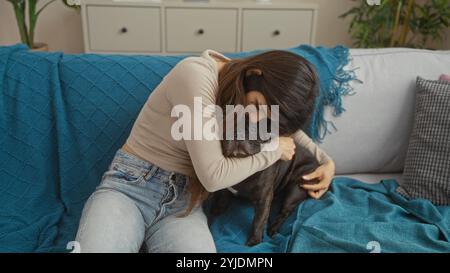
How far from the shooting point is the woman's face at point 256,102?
0.93 m

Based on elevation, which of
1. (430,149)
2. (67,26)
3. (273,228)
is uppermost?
(67,26)

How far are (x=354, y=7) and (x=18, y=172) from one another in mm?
2593

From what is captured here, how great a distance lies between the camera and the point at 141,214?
1.07 m

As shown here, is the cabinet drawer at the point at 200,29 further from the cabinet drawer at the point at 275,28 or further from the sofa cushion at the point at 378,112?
the sofa cushion at the point at 378,112

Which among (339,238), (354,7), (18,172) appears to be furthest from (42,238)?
(354,7)

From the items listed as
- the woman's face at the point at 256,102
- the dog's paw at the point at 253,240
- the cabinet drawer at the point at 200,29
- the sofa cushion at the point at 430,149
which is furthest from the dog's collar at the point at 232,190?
the cabinet drawer at the point at 200,29

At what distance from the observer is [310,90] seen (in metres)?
0.93

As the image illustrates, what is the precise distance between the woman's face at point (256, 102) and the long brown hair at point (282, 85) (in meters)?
0.01

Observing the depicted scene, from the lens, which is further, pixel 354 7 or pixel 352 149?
pixel 354 7

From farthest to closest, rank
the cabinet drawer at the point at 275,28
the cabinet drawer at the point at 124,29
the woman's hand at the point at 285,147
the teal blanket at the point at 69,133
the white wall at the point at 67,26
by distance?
the white wall at the point at 67,26
the cabinet drawer at the point at 275,28
the cabinet drawer at the point at 124,29
the teal blanket at the point at 69,133
the woman's hand at the point at 285,147

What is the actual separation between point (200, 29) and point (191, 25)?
0.22 feet

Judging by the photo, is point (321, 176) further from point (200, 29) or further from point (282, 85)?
point (200, 29)

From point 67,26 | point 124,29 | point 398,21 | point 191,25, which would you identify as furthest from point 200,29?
point 398,21

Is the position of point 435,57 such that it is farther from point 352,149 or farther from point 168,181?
point 168,181
